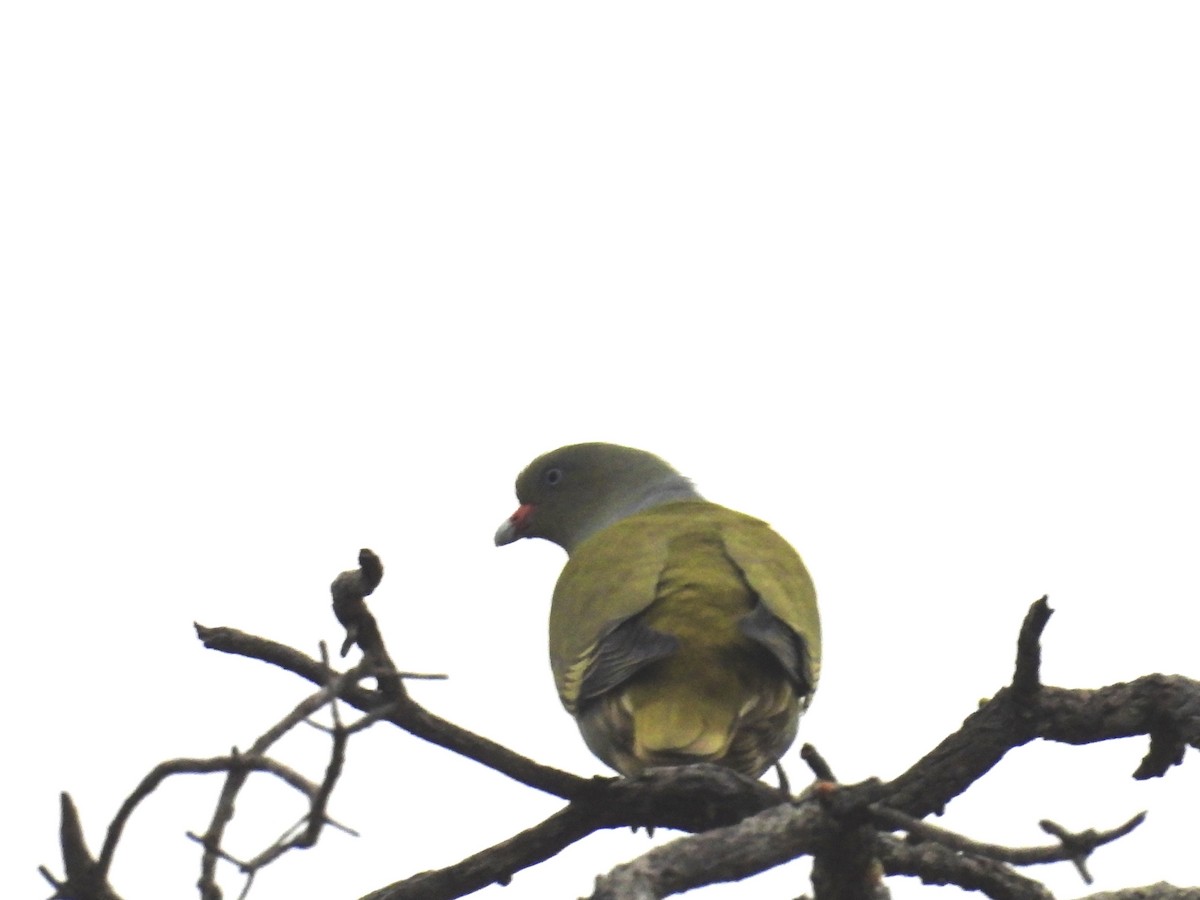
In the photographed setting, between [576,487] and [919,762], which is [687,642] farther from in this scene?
[576,487]

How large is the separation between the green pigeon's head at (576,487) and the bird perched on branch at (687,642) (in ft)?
4.33

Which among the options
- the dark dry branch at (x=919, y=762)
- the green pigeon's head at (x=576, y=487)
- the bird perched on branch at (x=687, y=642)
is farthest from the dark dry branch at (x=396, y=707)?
the green pigeon's head at (x=576, y=487)

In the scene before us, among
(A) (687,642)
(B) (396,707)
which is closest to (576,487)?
(A) (687,642)

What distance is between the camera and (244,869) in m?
2.23

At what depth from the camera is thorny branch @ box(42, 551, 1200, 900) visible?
2326 mm

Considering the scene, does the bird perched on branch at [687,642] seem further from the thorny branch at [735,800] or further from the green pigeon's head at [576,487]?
the green pigeon's head at [576,487]

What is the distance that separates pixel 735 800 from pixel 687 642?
1.00 m

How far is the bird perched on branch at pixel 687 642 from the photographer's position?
447 cm

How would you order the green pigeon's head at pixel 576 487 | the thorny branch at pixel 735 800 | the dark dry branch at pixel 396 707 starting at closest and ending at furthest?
1. the thorny branch at pixel 735 800
2. the dark dry branch at pixel 396 707
3. the green pigeon's head at pixel 576 487

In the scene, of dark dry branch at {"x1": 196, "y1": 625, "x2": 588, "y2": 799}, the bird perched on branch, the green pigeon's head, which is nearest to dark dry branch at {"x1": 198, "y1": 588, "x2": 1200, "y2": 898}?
dark dry branch at {"x1": 196, "y1": 625, "x2": 588, "y2": 799}

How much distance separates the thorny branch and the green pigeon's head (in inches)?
121

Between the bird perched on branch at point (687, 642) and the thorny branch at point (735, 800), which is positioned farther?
the bird perched on branch at point (687, 642)

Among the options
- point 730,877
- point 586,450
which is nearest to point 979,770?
point 730,877

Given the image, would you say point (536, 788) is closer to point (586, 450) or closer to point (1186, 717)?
point (1186, 717)
